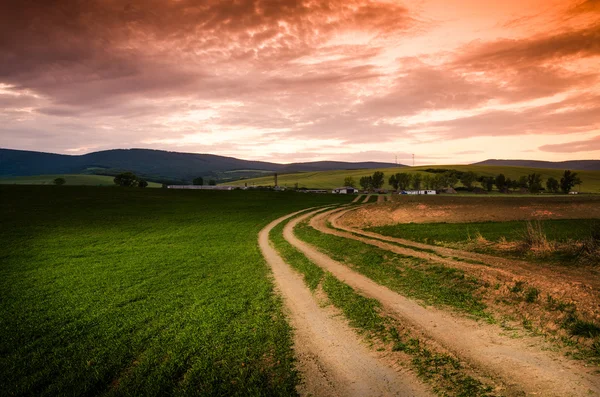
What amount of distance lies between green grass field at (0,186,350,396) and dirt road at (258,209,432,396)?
0.58 m

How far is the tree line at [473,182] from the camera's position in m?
148

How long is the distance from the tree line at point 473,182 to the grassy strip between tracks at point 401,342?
15965 centimetres

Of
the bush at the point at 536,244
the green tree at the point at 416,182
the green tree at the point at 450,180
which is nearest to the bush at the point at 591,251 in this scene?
the bush at the point at 536,244

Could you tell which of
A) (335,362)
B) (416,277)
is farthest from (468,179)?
(335,362)

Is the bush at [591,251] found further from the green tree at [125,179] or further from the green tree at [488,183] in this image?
the green tree at [125,179]

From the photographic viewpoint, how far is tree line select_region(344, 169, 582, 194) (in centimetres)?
14812

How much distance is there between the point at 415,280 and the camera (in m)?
17.1

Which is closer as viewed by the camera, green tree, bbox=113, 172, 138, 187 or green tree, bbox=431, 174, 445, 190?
green tree, bbox=113, 172, 138, 187

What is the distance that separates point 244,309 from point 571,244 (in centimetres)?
2167

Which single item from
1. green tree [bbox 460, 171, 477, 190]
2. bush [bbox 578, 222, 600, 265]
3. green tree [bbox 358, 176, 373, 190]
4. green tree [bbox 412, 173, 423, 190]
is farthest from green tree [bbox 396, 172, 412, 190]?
bush [bbox 578, 222, 600, 265]

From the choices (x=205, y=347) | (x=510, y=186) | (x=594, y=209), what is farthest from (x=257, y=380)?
(x=510, y=186)

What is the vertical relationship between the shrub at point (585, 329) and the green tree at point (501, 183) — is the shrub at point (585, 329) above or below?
below

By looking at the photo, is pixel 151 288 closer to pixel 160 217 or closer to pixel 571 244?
pixel 571 244

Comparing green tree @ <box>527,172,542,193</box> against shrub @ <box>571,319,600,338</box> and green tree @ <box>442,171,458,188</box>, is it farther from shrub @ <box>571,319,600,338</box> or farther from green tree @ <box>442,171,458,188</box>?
shrub @ <box>571,319,600,338</box>
